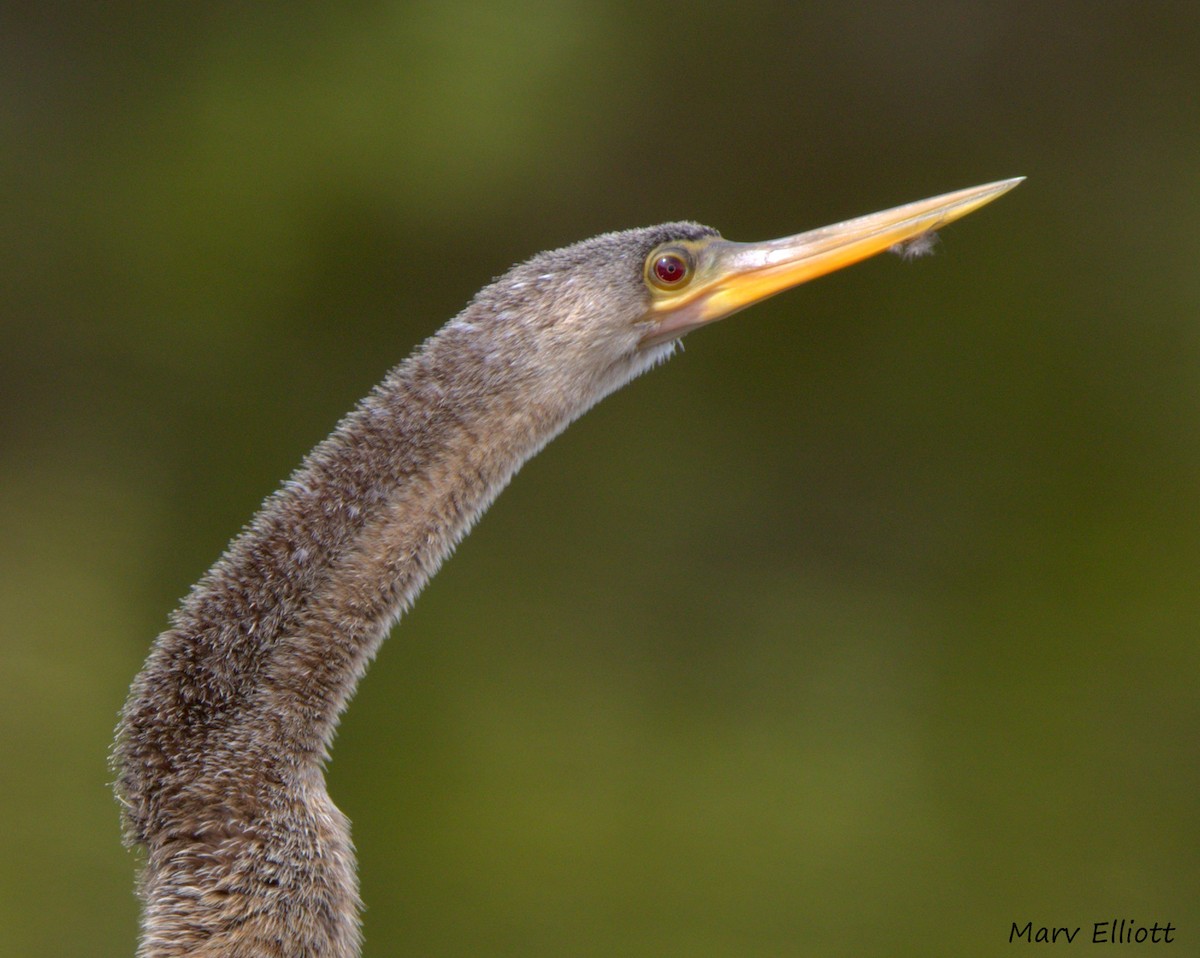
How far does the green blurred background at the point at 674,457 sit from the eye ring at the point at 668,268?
167cm

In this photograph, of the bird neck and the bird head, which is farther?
the bird head

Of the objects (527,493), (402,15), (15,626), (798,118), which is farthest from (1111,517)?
(15,626)

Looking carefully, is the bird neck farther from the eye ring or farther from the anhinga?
the eye ring

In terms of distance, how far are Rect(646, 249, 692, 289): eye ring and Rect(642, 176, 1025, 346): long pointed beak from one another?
18mm

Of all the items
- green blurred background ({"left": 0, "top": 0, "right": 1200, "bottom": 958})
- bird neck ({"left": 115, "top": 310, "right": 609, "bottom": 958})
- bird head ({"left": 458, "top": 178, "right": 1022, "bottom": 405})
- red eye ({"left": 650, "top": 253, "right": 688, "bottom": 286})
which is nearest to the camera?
bird neck ({"left": 115, "top": 310, "right": 609, "bottom": 958})

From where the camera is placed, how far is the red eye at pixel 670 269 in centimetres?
157

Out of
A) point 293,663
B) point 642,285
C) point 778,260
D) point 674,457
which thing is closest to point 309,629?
point 293,663

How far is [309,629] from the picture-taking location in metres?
1.34

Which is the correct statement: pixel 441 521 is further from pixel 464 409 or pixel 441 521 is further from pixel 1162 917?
pixel 1162 917

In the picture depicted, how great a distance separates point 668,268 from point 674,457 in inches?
69.7

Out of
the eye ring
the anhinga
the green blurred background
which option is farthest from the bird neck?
the green blurred background

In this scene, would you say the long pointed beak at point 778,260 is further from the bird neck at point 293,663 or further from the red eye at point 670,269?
the bird neck at point 293,663

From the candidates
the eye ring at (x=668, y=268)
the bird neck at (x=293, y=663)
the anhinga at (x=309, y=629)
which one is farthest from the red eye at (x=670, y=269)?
the bird neck at (x=293, y=663)

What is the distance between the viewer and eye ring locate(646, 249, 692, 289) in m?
1.57
